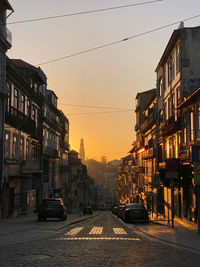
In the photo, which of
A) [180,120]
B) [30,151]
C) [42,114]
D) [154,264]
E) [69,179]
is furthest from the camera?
[69,179]

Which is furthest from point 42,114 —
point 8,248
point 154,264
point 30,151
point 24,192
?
point 154,264

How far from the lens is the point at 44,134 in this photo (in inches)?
1774

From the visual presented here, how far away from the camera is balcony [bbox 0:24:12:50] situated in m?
25.4

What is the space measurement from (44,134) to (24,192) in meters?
12.0

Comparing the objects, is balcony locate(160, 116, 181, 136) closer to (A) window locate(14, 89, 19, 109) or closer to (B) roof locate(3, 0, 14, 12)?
(A) window locate(14, 89, 19, 109)

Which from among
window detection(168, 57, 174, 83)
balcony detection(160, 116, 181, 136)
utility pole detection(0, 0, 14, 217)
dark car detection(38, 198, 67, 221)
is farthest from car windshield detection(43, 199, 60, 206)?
window detection(168, 57, 174, 83)

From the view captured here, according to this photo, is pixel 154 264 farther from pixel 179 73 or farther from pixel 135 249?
pixel 179 73

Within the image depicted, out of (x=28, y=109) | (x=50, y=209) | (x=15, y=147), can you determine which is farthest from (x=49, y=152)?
(x=50, y=209)

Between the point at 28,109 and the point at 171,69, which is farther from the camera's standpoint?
the point at 28,109

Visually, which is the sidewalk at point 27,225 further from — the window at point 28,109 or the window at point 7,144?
the window at point 28,109

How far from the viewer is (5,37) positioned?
26109mm

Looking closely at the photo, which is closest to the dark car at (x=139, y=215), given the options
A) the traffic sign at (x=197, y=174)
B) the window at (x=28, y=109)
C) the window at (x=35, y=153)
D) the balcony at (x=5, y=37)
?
the traffic sign at (x=197, y=174)

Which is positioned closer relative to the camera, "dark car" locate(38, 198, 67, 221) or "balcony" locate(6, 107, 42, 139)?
"dark car" locate(38, 198, 67, 221)

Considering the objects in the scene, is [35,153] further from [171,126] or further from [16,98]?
[171,126]
